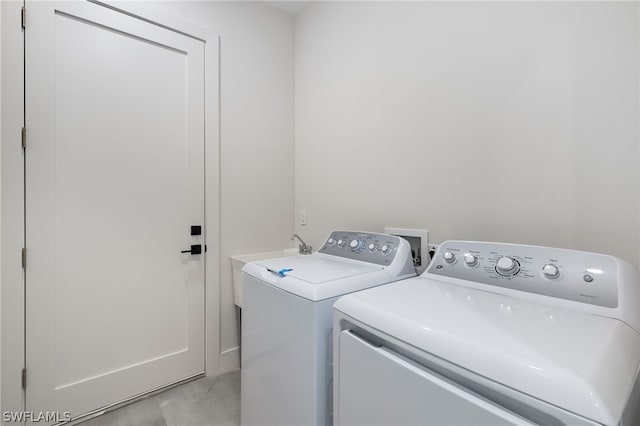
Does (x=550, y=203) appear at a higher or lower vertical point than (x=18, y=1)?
lower

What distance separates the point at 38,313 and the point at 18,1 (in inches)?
60.1

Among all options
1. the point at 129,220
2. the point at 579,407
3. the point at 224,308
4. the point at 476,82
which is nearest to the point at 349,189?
the point at 476,82

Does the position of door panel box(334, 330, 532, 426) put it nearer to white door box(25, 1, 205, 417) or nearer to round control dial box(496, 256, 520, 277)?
round control dial box(496, 256, 520, 277)

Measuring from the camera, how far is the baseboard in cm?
208

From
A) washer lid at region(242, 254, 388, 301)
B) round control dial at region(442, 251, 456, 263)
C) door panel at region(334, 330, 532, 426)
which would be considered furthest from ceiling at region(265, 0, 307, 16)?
door panel at region(334, 330, 532, 426)

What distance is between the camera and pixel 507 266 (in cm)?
96

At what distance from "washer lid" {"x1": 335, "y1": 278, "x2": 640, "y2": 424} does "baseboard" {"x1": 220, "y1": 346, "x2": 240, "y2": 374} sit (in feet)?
5.09

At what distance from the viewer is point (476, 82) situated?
1333 millimetres

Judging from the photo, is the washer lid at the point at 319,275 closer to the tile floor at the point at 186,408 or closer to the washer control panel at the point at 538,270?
the washer control panel at the point at 538,270

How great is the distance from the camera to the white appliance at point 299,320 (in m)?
0.98

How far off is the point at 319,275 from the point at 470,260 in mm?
555

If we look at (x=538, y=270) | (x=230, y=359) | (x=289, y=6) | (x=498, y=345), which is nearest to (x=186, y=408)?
(x=230, y=359)

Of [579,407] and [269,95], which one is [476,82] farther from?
[269,95]

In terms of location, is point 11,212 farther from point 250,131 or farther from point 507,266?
point 507,266
